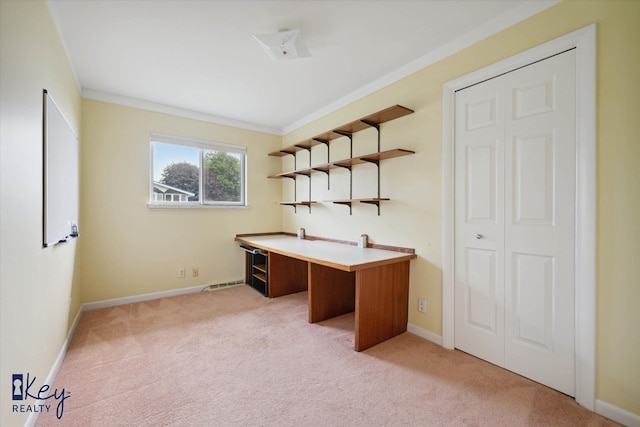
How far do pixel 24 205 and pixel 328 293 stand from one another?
2322mm

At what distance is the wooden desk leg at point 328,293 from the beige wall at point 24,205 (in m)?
1.90

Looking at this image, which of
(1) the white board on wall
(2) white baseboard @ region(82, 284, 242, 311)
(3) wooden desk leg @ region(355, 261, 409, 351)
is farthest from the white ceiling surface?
(2) white baseboard @ region(82, 284, 242, 311)

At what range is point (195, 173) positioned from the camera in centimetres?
376

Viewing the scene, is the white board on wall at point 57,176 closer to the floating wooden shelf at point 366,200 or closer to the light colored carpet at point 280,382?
the light colored carpet at point 280,382

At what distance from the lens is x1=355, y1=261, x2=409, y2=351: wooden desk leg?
2.16m

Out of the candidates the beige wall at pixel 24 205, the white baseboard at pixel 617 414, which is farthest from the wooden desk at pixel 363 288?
the beige wall at pixel 24 205

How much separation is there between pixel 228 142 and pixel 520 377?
13.3 ft

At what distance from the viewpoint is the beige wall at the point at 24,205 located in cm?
113

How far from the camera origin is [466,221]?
7.04 feet

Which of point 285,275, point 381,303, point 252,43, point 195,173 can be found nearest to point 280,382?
point 381,303

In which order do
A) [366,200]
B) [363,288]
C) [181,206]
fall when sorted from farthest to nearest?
1. [181,206]
2. [366,200]
3. [363,288]

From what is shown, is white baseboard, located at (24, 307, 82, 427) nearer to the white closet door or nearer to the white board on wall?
the white board on wall

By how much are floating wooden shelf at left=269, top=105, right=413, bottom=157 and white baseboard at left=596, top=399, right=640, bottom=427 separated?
234 centimetres

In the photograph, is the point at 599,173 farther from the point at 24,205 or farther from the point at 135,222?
the point at 135,222
